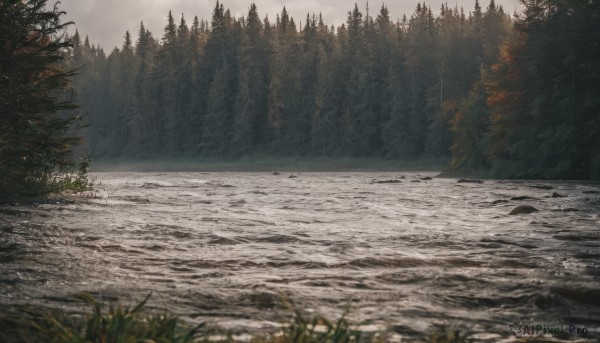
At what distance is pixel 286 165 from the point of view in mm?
71625

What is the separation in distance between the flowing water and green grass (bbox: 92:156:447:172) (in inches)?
2108

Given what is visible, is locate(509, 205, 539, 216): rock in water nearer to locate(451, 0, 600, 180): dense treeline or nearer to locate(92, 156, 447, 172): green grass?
locate(451, 0, 600, 180): dense treeline

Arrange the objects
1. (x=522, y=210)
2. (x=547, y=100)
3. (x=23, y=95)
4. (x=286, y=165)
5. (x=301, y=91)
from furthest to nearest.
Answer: (x=301, y=91) < (x=286, y=165) < (x=547, y=100) < (x=522, y=210) < (x=23, y=95)

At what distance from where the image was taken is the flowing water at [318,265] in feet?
18.1

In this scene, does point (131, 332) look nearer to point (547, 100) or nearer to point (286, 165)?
point (547, 100)

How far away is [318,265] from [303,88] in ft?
277

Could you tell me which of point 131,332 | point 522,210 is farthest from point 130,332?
point 522,210

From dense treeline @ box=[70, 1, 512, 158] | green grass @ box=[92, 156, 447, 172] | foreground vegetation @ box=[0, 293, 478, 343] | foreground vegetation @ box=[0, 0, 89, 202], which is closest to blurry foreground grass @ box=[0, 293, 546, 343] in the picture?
foreground vegetation @ box=[0, 293, 478, 343]

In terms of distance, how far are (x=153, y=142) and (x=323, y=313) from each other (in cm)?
9189

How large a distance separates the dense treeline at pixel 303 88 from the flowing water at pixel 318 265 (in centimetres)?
6212

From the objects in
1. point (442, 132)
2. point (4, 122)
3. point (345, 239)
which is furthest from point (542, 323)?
point (442, 132)

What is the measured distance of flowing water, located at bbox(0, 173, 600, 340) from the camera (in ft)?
18.1

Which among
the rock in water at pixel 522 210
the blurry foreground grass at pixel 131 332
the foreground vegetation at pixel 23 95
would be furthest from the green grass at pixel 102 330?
the rock in water at pixel 522 210

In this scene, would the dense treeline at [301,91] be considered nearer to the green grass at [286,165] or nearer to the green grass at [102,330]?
the green grass at [286,165]
